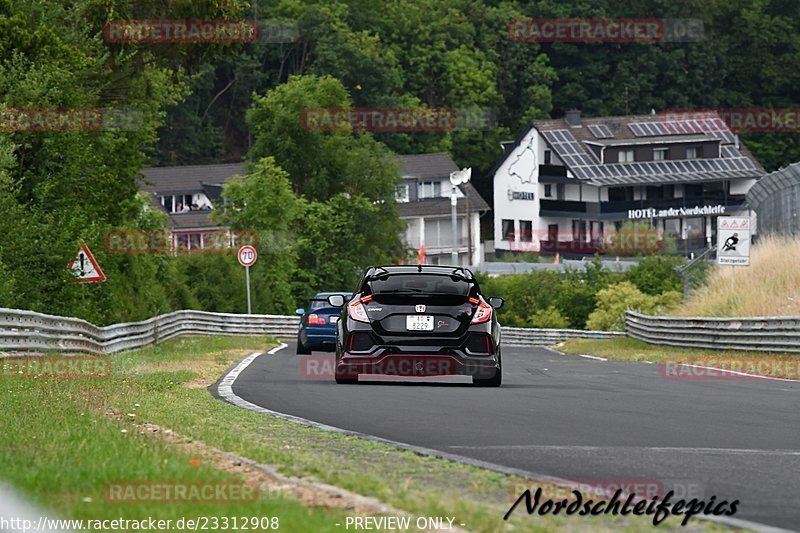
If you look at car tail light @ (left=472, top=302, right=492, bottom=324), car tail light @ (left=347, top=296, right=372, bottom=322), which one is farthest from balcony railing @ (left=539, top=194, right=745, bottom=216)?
car tail light @ (left=347, top=296, right=372, bottom=322)

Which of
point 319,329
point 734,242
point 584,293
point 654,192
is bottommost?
point 584,293

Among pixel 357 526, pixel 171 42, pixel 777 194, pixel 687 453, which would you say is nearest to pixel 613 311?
pixel 777 194

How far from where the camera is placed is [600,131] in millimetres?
112562

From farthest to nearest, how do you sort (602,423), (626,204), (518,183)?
1. (518,183)
2. (626,204)
3. (602,423)

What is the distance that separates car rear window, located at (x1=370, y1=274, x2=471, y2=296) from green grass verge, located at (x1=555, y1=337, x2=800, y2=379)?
6510mm

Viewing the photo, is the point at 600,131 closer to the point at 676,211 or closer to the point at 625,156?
the point at 625,156

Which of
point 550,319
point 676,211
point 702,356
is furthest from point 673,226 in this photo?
point 702,356

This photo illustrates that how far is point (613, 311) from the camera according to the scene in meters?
65.6

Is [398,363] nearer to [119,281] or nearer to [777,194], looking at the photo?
[777,194]

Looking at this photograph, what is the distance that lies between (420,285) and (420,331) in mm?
743

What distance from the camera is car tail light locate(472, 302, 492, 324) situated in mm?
17531

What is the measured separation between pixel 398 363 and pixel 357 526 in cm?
1014

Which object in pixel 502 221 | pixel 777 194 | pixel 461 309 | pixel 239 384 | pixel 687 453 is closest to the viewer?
pixel 687 453

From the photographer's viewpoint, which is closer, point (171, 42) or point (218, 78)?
point (171, 42)
